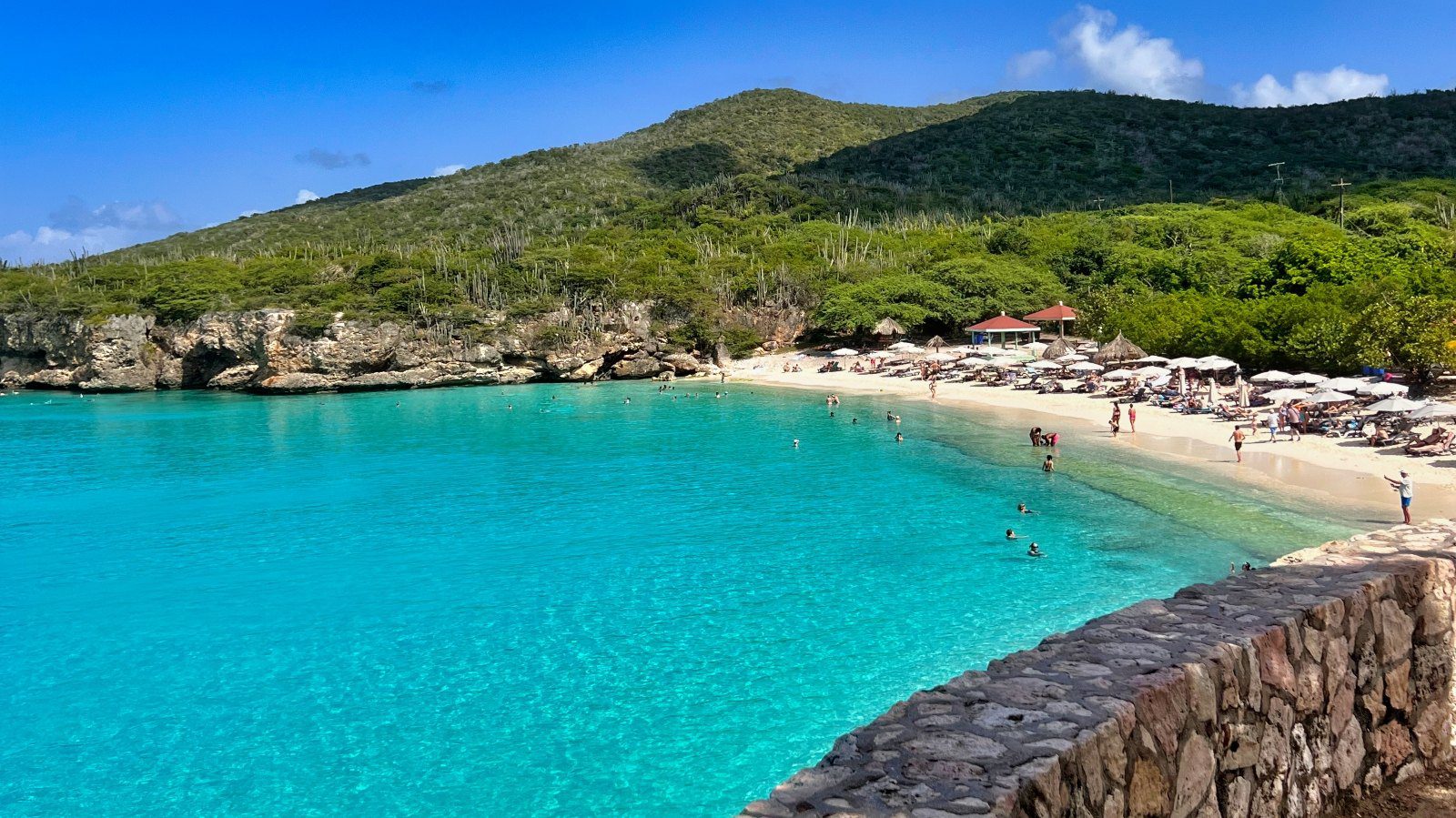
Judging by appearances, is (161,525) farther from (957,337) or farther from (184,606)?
(957,337)

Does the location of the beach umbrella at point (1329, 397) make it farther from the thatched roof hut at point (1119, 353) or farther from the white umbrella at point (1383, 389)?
the thatched roof hut at point (1119, 353)

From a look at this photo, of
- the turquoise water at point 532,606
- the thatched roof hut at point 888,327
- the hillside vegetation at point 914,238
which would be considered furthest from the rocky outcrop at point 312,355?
the turquoise water at point 532,606

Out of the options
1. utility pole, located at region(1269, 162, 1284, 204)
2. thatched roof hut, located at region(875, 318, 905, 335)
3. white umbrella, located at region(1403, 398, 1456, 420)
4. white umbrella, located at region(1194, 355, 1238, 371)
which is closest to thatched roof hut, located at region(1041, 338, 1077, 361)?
white umbrella, located at region(1194, 355, 1238, 371)

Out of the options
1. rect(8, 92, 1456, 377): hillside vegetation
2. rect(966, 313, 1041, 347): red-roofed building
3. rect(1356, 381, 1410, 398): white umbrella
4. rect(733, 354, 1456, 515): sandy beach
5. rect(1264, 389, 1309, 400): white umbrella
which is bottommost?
rect(733, 354, 1456, 515): sandy beach

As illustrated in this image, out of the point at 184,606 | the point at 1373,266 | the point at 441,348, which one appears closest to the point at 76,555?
the point at 184,606

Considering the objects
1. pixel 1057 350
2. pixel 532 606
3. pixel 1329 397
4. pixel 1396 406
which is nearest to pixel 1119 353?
pixel 1057 350

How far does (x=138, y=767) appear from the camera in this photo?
436 inches

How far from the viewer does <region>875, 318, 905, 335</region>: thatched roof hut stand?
58.0 m

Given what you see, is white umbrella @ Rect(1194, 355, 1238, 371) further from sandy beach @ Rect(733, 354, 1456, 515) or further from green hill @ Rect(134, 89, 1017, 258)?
green hill @ Rect(134, 89, 1017, 258)

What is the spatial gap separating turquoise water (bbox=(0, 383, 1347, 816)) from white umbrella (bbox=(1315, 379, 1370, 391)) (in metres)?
6.85

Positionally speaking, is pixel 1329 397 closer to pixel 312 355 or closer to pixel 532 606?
pixel 532 606

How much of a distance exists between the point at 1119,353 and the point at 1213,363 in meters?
5.84

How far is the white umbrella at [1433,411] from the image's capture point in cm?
2283

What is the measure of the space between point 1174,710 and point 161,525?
27.7m
